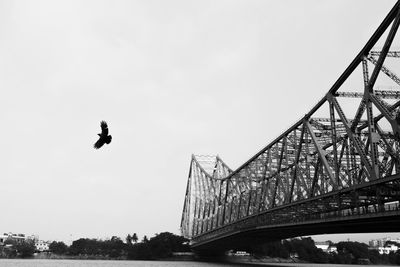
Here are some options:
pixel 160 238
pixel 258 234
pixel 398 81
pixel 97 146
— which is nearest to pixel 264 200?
pixel 258 234

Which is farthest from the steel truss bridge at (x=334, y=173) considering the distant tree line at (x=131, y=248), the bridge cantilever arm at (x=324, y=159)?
the distant tree line at (x=131, y=248)

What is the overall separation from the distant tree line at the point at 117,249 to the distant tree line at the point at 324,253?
23.7 m

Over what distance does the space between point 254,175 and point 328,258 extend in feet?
299

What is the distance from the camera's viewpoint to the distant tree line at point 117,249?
465 ft

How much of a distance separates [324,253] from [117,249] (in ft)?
213

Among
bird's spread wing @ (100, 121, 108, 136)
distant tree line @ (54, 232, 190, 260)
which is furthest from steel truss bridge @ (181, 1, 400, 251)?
distant tree line @ (54, 232, 190, 260)

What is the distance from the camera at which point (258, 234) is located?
229 ft

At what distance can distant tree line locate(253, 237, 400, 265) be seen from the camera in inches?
5901

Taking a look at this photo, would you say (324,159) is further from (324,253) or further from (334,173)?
(324,253)

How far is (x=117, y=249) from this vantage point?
533 ft

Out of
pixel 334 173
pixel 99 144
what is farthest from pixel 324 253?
pixel 99 144

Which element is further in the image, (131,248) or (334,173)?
(131,248)

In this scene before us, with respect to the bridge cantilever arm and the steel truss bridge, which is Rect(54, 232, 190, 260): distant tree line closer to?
the steel truss bridge

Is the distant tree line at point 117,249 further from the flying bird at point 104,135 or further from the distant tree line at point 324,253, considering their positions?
the flying bird at point 104,135
